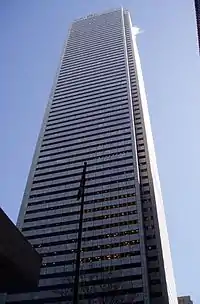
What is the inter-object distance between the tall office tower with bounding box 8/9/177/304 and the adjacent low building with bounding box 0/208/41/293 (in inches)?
2628

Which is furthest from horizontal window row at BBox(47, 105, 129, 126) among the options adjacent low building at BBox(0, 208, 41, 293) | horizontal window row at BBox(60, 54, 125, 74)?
adjacent low building at BBox(0, 208, 41, 293)

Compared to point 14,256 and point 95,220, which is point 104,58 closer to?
point 95,220

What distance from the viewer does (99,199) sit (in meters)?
125

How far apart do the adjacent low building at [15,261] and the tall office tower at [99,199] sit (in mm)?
66751

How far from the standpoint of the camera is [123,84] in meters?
172

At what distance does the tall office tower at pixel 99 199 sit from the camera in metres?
103

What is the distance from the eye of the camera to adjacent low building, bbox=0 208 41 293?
1155 cm

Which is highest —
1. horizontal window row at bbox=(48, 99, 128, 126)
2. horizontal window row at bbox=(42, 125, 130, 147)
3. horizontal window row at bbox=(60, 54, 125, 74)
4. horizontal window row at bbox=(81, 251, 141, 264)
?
horizontal window row at bbox=(60, 54, 125, 74)

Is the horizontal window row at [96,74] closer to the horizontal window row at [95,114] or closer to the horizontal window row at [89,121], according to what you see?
the horizontal window row at [95,114]

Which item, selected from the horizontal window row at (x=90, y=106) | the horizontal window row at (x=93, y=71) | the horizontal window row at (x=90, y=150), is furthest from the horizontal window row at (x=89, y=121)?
the horizontal window row at (x=93, y=71)

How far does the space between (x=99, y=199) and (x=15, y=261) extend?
114 m

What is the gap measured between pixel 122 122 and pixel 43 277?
7424 centimetres

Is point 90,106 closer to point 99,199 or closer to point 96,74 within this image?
point 96,74

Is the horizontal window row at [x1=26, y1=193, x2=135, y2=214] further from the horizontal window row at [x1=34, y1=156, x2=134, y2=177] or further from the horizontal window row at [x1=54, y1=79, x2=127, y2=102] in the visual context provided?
the horizontal window row at [x1=54, y1=79, x2=127, y2=102]
